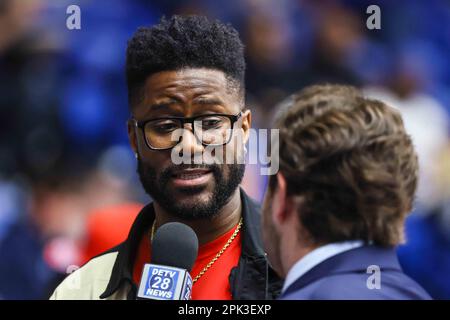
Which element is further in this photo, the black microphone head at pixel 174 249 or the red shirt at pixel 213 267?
the red shirt at pixel 213 267

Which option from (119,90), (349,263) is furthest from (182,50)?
(119,90)

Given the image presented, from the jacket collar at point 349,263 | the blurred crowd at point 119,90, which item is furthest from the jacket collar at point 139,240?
the blurred crowd at point 119,90

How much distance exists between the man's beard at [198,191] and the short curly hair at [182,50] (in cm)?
29

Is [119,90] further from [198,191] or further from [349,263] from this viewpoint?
[349,263]

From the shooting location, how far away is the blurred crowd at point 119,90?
4914mm

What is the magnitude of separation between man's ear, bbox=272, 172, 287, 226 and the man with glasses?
50cm

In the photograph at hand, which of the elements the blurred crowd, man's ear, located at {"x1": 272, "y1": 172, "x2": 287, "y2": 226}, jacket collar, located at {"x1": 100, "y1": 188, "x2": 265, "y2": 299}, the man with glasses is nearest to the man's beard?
the man with glasses

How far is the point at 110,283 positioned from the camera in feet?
8.20

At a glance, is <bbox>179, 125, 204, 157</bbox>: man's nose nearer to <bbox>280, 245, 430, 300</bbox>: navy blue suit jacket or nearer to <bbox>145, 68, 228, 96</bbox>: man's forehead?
<bbox>145, 68, 228, 96</bbox>: man's forehead

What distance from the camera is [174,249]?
217 centimetres

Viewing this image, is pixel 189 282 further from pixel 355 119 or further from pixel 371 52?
pixel 371 52

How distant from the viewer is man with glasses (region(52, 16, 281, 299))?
97.8 inches

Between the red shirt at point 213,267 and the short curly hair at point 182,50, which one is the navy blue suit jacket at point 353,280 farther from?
the short curly hair at point 182,50

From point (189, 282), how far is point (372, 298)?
1.74 ft
